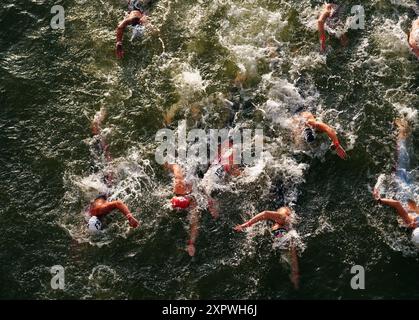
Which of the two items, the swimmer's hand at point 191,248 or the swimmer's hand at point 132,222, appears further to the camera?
the swimmer's hand at point 132,222

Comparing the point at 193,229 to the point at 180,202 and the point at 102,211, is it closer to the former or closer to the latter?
the point at 180,202

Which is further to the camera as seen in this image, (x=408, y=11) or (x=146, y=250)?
(x=408, y=11)

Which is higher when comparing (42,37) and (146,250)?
(42,37)

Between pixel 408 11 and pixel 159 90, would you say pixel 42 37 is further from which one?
pixel 408 11

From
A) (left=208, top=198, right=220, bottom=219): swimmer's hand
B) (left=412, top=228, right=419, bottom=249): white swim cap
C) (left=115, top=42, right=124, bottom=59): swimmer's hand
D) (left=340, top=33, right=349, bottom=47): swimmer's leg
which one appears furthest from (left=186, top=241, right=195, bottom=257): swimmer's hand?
(left=340, top=33, right=349, bottom=47): swimmer's leg

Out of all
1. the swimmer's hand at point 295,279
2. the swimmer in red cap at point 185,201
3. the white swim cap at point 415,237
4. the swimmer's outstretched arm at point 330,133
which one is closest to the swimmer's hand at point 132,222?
the swimmer in red cap at point 185,201

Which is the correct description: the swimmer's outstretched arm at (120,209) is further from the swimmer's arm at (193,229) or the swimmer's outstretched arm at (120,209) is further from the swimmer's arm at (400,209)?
the swimmer's arm at (400,209)
